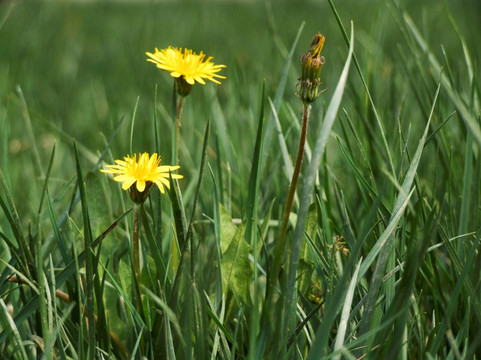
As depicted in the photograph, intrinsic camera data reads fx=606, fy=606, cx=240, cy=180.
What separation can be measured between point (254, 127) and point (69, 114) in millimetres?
978

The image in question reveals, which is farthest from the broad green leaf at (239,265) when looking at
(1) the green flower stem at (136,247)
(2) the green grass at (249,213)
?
(1) the green flower stem at (136,247)

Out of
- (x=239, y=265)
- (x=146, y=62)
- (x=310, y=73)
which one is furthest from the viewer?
(x=146, y=62)

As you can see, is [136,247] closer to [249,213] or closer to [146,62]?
[249,213]

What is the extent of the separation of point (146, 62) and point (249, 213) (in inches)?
84.7

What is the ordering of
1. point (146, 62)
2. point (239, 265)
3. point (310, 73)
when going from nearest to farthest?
point (310, 73)
point (239, 265)
point (146, 62)

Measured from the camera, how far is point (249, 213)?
84 cm

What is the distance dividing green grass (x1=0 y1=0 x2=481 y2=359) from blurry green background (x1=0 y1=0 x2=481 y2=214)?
0.02 meters

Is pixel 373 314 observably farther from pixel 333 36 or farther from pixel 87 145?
pixel 333 36

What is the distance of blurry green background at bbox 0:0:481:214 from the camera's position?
5.18 feet

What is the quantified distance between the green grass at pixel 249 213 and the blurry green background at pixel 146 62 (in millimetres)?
17

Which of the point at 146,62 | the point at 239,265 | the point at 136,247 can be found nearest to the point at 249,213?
the point at 239,265

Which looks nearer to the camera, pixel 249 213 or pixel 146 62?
pixel 249 213

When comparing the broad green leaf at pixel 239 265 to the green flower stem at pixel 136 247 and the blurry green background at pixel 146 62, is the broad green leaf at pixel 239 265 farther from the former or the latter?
the blurry green background at pixel 146 62

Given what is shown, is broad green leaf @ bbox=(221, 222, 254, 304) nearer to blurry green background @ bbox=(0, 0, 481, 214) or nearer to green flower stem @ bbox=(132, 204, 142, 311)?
green flower stem @ bbox=(132, 204, 142, 311)
